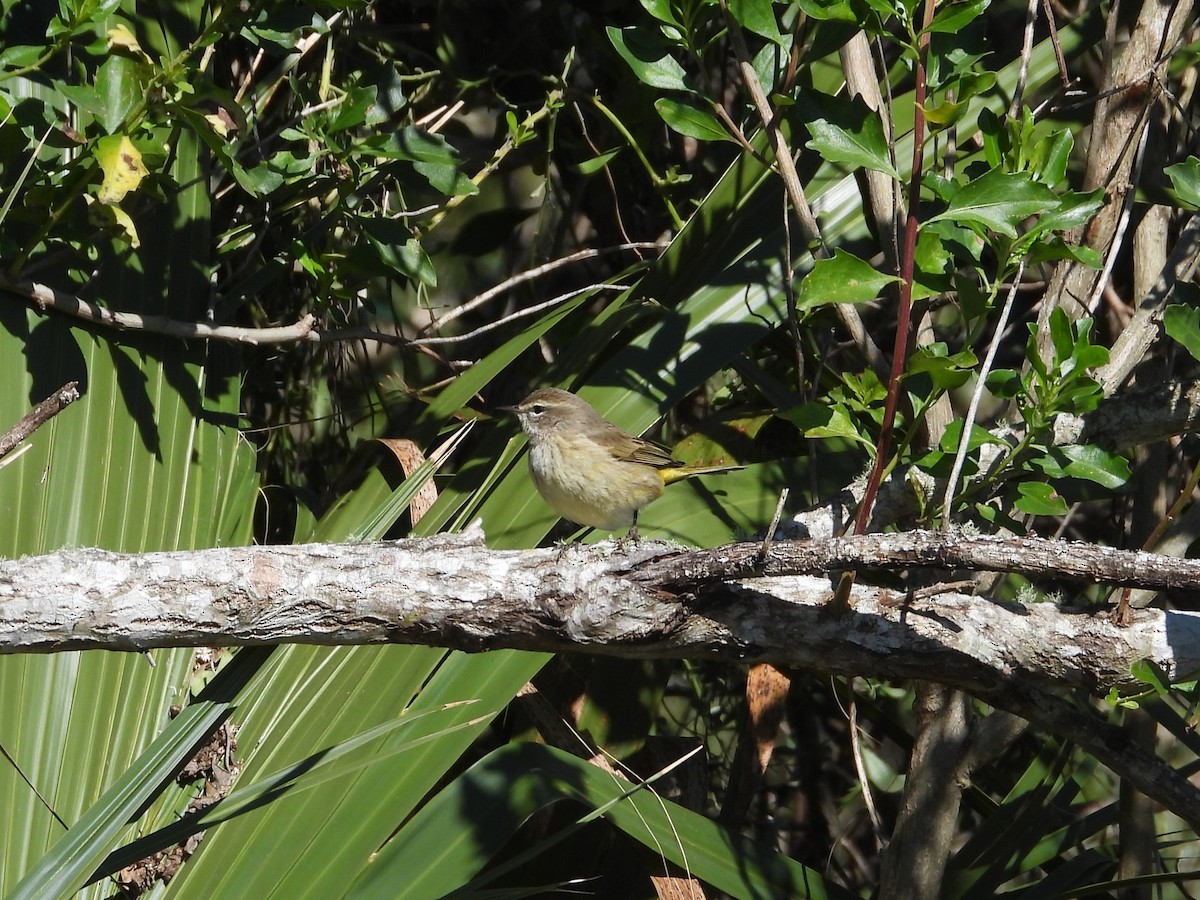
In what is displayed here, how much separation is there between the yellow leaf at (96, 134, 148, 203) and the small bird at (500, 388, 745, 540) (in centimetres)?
115

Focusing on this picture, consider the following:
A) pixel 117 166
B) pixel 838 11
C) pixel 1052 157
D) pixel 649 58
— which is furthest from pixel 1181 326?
pixel 117 166

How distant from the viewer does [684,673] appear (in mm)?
4086

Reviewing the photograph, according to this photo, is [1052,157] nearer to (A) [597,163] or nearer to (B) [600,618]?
(B) [600,618]

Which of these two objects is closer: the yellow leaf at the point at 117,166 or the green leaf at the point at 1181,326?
the green leaf at the point at 1181,326

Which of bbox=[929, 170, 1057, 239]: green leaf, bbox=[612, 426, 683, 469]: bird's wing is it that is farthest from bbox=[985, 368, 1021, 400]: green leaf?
bbox=[612, 426, 683, 469]: bird's wing

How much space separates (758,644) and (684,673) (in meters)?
2.30

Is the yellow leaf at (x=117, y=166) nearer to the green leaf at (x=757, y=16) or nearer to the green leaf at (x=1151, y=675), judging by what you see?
the green leaf at (x=757, y=16)

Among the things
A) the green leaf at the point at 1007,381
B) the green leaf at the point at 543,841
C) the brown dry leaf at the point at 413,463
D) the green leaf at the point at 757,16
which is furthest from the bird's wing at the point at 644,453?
the green leaf at the point at 757,16

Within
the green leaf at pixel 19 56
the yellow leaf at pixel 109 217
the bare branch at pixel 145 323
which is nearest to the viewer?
the green leaf at pixel 19 56

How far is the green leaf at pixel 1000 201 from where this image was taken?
1.76m

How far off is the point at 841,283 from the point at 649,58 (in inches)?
28.8

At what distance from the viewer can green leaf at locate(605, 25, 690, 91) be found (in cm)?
227

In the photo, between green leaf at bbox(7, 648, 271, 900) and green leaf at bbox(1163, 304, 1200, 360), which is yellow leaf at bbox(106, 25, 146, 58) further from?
green leaf at bbox(1163, 304, 1200, 360)

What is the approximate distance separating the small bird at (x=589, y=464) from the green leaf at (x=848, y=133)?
3.61 feet
